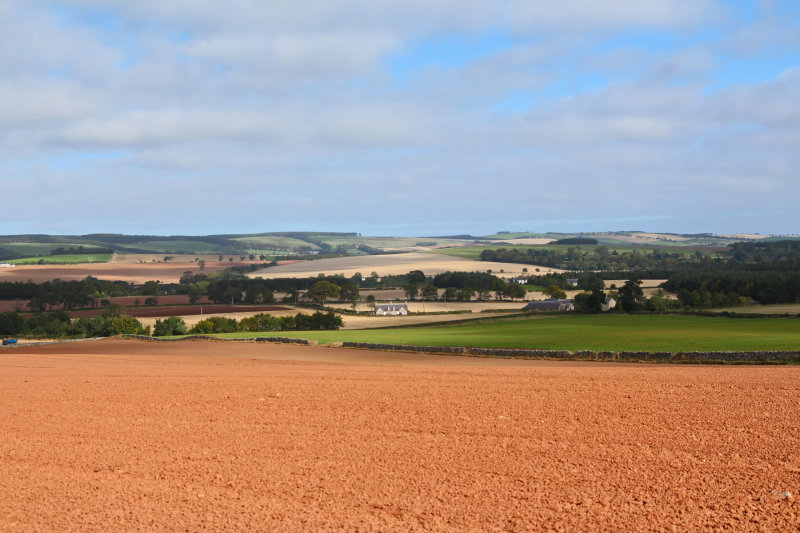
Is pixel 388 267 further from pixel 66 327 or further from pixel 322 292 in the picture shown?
pixel 66 327

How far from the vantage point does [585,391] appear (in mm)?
16062

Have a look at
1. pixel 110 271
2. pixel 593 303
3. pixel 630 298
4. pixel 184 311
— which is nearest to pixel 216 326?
pixel 184 311

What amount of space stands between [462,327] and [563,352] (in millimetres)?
25284

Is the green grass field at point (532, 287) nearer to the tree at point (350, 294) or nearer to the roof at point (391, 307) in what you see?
the roof at point (391, 307)

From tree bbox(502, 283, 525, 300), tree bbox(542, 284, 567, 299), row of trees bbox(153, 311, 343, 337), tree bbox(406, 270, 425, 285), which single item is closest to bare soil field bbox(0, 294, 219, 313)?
row of trees bbox(153, 311, 343, 337)

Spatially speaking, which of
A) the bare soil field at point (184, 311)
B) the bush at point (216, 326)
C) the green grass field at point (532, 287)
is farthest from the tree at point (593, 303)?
the bush at point (216, 326)

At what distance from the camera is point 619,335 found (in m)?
41.6

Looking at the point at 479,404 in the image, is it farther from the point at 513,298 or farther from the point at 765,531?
the point at 513,298

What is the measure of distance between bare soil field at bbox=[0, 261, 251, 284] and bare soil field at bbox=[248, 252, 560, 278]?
48.6 ft

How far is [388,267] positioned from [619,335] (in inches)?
3907

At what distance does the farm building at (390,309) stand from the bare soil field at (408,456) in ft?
192

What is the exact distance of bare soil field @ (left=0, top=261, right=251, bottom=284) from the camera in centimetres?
9982

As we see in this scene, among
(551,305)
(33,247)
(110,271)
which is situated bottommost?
(551,305)

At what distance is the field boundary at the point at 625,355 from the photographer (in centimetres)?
2643
